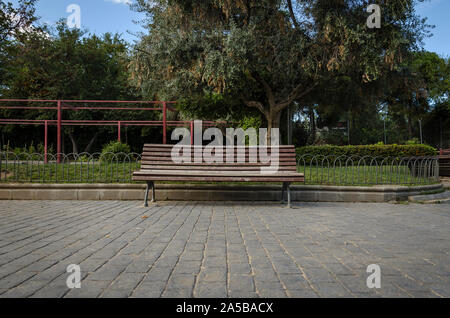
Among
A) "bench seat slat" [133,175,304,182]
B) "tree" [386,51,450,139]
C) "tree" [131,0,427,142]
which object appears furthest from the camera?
"tree" [386,51,450,139]

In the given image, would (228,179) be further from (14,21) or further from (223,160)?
(14,21)

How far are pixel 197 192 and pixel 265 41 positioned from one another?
287 inches

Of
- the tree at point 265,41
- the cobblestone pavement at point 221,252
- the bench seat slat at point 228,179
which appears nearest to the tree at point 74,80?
the tree at point 265,41

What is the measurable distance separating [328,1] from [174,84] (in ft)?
21.2

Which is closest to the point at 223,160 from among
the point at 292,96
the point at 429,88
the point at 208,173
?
the point at 208,173

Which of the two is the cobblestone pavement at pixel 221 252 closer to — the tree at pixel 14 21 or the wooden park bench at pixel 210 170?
the wooden park bench at pixel 210 170

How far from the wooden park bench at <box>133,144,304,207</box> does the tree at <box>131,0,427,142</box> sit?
4.64 meters

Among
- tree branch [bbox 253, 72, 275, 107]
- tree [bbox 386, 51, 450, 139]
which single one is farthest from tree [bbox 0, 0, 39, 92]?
tree [bbox 386, 51, 450, 139]

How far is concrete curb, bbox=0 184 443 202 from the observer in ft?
23.5

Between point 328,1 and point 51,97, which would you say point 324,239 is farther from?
point 51,97

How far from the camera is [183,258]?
2996mm

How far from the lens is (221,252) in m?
3.20

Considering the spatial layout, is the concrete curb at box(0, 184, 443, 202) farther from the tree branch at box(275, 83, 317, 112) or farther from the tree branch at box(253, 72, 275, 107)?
the tree branch at box(253, 72, 275, 107)
